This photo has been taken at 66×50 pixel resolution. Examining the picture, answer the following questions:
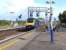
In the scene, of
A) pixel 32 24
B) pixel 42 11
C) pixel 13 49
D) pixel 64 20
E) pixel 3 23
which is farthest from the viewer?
pixel 64 20

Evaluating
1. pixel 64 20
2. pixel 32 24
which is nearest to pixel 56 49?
pixel 32 24

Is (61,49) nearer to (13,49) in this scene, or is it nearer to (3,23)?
(13,49)

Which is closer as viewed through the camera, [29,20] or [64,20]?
[29,20]

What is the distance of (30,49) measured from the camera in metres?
18.7

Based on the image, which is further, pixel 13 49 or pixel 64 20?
pixel 64 20

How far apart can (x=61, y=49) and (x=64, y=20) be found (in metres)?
114

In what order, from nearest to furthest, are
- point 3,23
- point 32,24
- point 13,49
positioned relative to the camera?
point 13,49, point 32,24, point 3,23

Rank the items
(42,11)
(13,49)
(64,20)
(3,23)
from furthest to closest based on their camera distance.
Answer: (64,20)
(42,11)
(3,23)
(13,49)

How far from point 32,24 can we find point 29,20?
9.36 ft

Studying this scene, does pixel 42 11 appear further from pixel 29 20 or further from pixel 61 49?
pixel 61 49

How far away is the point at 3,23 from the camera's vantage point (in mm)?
102312

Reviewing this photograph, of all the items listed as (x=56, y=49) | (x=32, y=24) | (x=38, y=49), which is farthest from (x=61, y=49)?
(x=32, y=24)

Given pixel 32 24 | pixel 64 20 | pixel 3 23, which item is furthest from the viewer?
pixel 64 20

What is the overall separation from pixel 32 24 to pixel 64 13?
72.5 m
